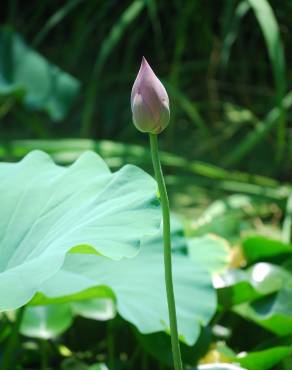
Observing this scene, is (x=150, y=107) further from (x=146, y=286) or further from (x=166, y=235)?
(x=146, y=286)

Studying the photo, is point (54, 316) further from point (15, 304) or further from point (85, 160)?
point (15, 304)

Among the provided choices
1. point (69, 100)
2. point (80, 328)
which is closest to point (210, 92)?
point (69, 100)

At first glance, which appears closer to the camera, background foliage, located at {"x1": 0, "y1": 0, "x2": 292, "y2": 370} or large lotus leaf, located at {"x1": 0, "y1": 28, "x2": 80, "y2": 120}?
background foliage, located at {"x1": 0, "y1": 0, "x2": 292, "y2": 370}

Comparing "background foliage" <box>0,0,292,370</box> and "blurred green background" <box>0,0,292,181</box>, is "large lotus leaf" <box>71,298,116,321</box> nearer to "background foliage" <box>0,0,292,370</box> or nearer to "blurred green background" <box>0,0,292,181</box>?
"background foliage" <box>0,0,292,370</box>

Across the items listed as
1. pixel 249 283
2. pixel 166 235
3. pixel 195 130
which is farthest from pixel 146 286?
pixel 195 130

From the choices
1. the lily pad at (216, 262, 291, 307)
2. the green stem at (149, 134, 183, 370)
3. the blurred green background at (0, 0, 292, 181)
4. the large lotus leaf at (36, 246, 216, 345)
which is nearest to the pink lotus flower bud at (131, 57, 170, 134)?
the green stem at (149, 134, 183, 370)

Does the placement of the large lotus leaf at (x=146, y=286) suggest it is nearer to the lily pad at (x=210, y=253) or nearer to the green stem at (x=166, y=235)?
the lily pad at (x=210, y=253)

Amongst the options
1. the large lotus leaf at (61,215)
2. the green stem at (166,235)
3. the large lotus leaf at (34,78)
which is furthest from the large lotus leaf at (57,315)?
the large lotus leaf at (34,78)
